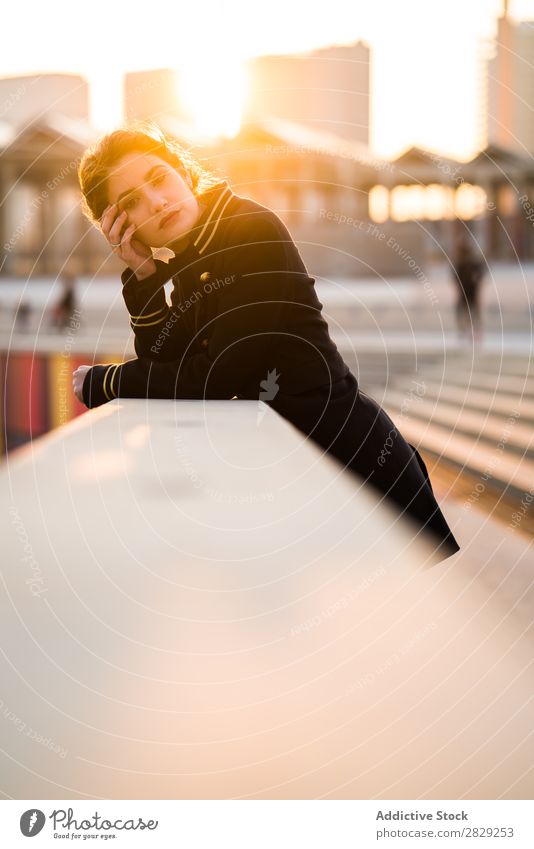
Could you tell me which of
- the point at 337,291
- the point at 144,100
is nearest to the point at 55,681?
the point at 144,100

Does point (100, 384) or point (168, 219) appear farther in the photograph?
point (100, 384)

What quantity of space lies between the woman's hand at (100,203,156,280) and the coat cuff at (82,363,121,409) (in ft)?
0.65

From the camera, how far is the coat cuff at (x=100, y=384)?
171 centimetres

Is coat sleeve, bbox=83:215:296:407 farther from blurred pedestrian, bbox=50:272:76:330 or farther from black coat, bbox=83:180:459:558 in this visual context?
blurred pedestrian, bbox=50:272:76:330

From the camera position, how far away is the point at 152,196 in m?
1.50

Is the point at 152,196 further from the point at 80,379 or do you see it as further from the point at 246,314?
the point at 80,379

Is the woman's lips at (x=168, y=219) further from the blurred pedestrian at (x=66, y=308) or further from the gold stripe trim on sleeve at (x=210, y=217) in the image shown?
the blurred pedestrian at (x=66, y=308)

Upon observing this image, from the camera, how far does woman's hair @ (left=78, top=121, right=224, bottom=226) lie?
150 centimetres

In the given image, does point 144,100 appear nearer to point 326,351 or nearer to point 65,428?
point 326,351

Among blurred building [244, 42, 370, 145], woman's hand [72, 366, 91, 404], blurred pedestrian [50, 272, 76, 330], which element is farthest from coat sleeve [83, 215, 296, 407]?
blurred pedestrian [50, 272, 76, 330]

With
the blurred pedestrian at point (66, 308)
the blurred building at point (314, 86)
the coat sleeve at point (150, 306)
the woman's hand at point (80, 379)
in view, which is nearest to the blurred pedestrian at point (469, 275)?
the blurred pedestrian at point (66, 308)

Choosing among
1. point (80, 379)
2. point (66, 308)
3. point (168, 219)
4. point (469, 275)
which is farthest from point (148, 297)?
point (66, 308)

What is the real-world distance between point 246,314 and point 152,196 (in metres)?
0.23
